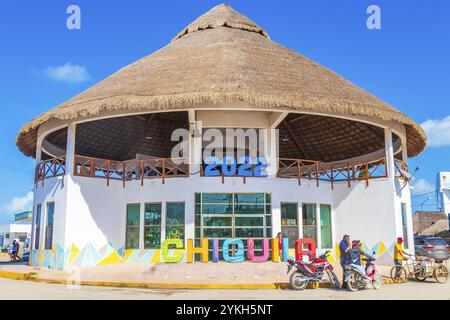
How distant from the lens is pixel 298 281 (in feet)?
43.7

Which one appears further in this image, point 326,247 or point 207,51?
point 207,51

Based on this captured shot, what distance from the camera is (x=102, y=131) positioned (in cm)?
2689

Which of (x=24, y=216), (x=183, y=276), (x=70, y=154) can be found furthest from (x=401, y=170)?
(x=24, y=216)

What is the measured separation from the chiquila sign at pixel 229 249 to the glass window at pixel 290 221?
4.32ft

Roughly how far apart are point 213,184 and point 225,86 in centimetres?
412

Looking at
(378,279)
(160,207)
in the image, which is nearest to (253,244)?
(160,207)

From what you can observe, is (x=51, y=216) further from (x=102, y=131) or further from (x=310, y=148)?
(x=310, y=148)

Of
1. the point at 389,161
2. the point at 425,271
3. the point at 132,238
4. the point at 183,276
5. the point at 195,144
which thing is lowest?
the point at 183,276

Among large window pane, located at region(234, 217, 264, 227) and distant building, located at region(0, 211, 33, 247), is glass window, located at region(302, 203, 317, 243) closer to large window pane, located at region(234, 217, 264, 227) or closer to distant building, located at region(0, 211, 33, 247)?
large window pane, located at region(234, 217, 264, 227)

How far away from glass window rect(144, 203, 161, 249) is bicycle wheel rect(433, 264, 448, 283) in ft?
35.2

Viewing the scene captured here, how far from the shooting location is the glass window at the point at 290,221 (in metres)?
20.4

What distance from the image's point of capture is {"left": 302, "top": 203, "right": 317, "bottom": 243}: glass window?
68.9ft

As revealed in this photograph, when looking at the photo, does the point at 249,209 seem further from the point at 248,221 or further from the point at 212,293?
the point at 212,293
